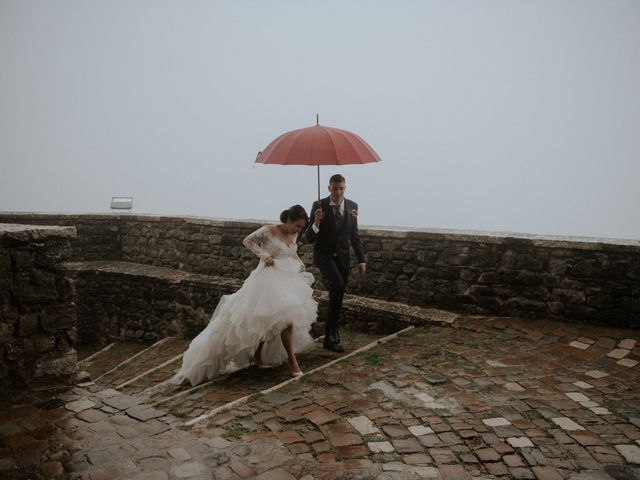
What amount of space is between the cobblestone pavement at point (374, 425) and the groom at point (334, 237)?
33.4 inches

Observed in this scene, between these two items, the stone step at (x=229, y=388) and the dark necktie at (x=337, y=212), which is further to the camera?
the dark necktie at (x=337, y=212)

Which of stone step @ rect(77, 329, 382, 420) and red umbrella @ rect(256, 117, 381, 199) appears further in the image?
red umbrella @ rect(256, 117, 381, 199)

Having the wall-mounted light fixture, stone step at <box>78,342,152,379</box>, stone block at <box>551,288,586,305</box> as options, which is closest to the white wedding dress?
stone block at <box>551,288,586,305</box>

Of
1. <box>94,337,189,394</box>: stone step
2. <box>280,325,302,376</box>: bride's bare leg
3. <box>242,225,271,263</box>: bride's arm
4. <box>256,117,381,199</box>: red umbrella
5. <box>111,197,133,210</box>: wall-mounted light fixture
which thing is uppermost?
<box>256,117,381,199</box>: red umbrella

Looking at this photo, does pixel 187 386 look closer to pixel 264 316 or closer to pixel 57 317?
pixel 264 316

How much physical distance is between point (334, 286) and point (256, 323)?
1.01 metres

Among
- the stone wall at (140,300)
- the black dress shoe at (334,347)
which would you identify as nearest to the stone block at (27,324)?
the black dress shoe at (334,347)

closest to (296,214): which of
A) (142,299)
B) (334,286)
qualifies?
(334,286)

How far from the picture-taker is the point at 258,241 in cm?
502

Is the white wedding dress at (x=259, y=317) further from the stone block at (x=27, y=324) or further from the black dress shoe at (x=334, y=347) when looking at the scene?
the stone block at (x=27, y=324)

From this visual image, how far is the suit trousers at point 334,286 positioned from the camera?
5355mm

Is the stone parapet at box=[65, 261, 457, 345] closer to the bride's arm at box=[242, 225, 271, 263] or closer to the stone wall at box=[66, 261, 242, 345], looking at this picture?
the stone wall at box=[66, 261, 242, 345]

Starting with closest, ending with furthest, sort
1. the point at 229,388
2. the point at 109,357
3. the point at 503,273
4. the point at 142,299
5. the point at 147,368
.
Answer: the point at 229,388
the point at 503,273
the point at 147,368
the point at 109,357
the point at 142,299

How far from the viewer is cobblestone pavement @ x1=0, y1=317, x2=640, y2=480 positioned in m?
2.95
